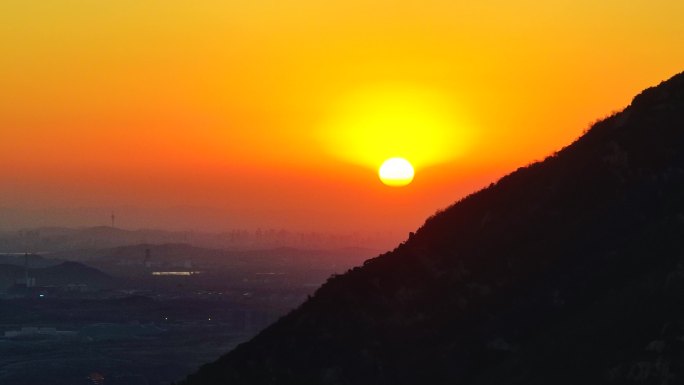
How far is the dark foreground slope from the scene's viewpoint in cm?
3809

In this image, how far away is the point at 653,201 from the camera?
4538cm

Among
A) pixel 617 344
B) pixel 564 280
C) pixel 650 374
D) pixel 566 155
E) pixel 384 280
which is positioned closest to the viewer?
pixel 650 374

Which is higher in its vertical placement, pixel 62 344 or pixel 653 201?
pixel 62 344

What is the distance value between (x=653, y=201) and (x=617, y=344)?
1148 cm

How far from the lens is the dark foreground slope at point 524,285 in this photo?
38094 mm

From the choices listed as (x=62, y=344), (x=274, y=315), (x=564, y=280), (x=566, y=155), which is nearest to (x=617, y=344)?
(x=564, y=280)

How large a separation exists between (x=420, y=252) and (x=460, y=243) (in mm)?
1745

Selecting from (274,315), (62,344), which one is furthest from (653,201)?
(274,315)

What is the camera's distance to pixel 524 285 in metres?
44.6

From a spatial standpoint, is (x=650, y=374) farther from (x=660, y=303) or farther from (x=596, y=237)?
(x=596, y=237)

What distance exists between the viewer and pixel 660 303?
36625mm

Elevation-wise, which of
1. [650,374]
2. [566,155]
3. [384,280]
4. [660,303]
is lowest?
[650,374]

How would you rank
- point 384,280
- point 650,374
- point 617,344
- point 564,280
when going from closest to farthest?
point 650,374
point 617,344
point 564,280
point 384,280

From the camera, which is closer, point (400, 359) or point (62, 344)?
point (400, 359)
